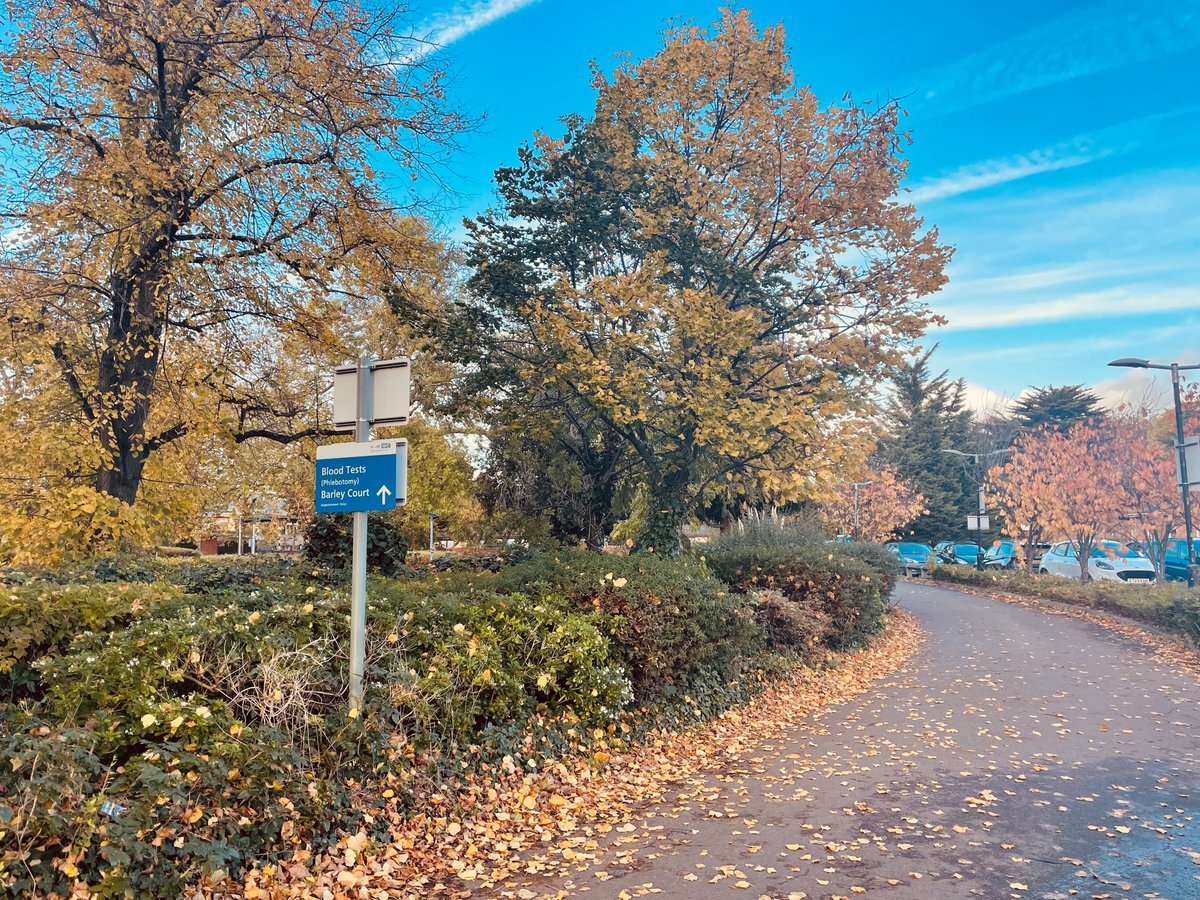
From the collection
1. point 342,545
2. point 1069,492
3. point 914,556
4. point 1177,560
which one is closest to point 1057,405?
point 914,556

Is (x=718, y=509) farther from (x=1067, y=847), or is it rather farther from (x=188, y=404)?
(x=1067, y=847)

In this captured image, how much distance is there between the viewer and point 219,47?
9.22 m

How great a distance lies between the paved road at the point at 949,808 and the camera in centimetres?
431

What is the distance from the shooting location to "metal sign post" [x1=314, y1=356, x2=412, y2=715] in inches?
200

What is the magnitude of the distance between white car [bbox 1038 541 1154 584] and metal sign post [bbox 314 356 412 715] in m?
24.1

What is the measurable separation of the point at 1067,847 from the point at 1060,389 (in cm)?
4893

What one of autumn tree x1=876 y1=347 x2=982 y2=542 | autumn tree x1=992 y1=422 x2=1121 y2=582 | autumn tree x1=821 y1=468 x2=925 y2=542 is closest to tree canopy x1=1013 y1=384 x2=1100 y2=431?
autumn tree x1=876 y1=347 x2=982 y2=542

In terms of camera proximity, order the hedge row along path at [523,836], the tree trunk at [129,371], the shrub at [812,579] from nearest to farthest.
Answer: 1. the hedge row along path at [523,836]
2. the tree trunk at [129,371]
3. the shrub at [812,579]

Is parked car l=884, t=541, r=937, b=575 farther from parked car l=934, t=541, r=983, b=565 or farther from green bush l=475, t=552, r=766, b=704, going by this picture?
green bush l=475, t=552, r=766, b=704

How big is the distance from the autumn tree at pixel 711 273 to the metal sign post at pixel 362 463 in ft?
21.5

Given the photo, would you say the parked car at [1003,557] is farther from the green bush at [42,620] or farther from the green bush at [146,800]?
the green bush at [42,620]

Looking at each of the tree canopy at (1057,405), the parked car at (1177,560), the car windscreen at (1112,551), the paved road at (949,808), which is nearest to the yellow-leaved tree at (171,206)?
the paved road at (949,808)

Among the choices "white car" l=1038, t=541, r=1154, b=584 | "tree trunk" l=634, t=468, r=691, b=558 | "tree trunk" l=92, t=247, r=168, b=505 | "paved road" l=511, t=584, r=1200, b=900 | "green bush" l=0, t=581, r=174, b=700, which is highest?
"tree trunk" l=92, t=247, r=168, b=505

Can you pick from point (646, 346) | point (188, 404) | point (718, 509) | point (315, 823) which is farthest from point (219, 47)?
point (718, 509)
